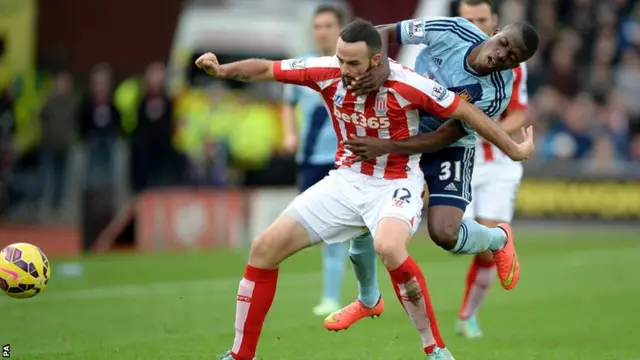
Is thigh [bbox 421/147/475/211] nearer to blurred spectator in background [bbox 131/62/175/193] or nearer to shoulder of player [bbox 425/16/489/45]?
shoulder of player [bbox 425/16/489/45]

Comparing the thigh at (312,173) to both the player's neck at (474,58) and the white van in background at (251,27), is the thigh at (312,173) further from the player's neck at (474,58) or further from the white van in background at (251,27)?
the white van in background at (251,27)

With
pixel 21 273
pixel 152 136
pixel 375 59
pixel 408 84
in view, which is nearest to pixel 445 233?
pixel 408 84

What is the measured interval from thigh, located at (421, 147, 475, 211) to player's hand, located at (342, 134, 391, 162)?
745mm

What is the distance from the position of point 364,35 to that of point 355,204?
3.75 feet

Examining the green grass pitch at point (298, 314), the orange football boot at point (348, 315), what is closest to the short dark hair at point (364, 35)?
the orange football boot at point (348, 315)

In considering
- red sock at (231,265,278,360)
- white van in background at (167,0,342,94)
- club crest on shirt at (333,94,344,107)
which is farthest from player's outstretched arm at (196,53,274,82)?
white van in background at (167,0,342,94)

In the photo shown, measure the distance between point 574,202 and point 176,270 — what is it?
8.49 meters

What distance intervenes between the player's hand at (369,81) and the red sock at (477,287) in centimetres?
292

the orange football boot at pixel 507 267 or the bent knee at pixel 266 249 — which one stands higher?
the bent knee at pixel 266 249

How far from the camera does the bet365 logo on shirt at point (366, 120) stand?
795 centimetres

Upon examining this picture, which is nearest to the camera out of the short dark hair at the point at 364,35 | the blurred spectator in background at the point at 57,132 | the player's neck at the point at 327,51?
the short dark hair at the point at 364,35

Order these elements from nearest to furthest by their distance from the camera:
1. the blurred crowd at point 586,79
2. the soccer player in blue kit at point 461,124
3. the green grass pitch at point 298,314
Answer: the soccer player in blue kit at point 461,124 < the green grass pitch at point 298,314 < the blurred crowd at point 586,79

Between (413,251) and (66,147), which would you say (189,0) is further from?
(413,251)

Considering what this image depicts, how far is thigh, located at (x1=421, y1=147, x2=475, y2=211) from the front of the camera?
8.48 m
